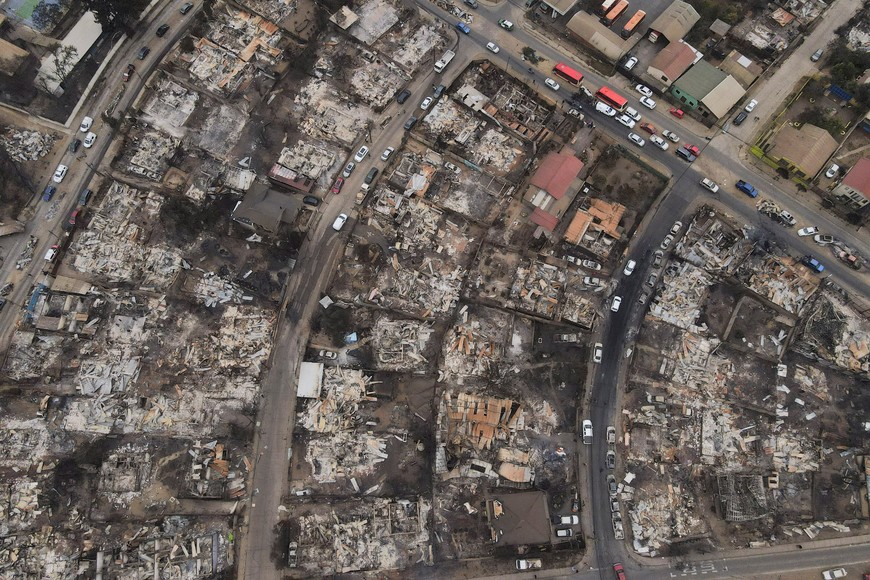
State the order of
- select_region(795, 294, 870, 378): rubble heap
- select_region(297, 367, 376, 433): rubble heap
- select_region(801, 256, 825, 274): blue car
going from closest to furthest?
select_region(297, 367, 376, 433): rubble heap < select_region(795, 294, 870, 378): rubble heap < select_region(801, 256, 825, 274): blue car

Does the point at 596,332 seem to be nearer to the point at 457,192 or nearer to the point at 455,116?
the point at 457,192

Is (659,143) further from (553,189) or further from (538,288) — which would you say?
(538,288)

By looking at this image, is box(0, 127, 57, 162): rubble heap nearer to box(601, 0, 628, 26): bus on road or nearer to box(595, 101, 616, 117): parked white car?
box(595, 101, 616, 117): parked white car

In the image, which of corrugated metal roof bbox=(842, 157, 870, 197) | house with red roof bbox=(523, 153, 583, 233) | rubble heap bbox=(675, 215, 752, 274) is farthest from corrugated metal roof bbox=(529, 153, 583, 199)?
corrugated metal roof bbox=(842, 157, 870, 197)

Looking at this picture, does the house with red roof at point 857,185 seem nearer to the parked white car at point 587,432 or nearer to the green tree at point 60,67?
the parked white car at point 587,432

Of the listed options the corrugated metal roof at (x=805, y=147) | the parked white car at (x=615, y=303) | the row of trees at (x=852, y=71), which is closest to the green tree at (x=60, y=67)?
Answer: the parked white car at (x=615, y=303)

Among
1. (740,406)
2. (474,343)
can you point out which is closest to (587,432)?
(474,343)
